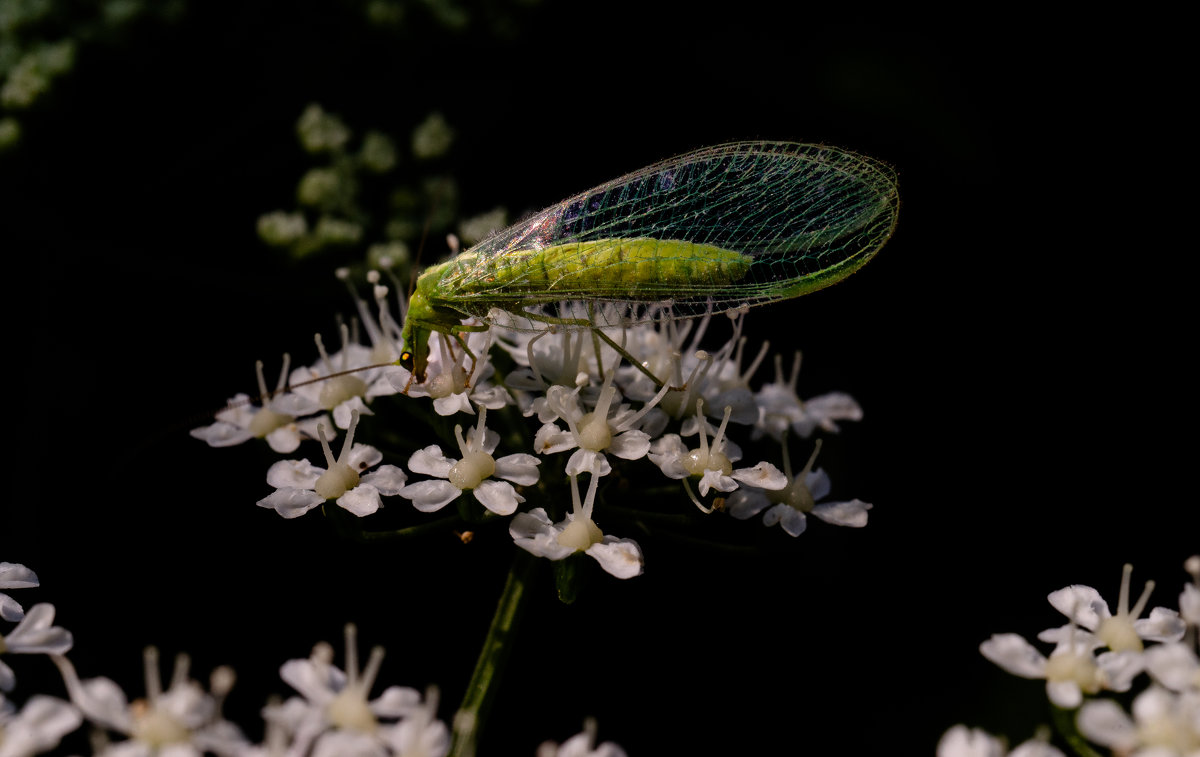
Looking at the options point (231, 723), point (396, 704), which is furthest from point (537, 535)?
point (231, 723)

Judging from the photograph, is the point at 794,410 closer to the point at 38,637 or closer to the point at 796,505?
the point at 796,505

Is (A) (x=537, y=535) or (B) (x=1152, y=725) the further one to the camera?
(A) (x=537, y=535)

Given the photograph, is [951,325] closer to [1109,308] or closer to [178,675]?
[1109,308]

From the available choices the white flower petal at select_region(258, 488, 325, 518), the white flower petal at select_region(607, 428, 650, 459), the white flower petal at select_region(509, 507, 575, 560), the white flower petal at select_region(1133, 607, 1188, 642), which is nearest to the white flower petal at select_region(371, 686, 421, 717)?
the white flower petal at select_region(509, 507, 575, 560)

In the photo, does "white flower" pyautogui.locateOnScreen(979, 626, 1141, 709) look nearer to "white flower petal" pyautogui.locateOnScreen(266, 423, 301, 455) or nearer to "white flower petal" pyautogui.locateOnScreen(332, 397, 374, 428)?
"white flower petal" pyautogui.locateOnScreen(332, 397, 374, 428)

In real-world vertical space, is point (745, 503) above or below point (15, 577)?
below

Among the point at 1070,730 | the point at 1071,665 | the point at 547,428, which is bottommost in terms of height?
the point at 1070,730

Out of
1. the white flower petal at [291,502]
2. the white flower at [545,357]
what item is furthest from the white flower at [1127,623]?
the white flower petal at [291,502]

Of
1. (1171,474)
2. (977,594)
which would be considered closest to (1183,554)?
(1171,474)
